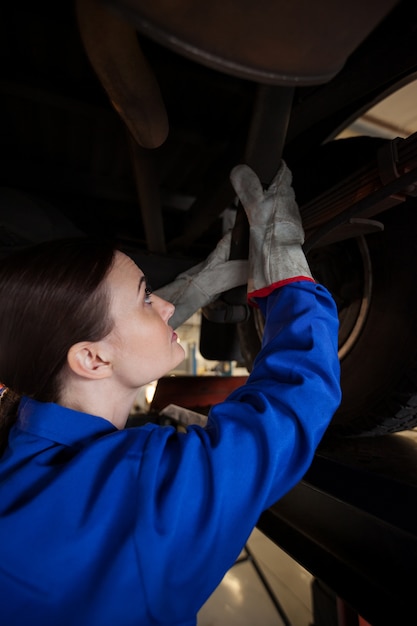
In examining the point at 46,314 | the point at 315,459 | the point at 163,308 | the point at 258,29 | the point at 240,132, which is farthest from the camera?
the point at 240,132

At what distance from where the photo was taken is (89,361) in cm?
52

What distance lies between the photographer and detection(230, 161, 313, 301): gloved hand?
2.18 ft

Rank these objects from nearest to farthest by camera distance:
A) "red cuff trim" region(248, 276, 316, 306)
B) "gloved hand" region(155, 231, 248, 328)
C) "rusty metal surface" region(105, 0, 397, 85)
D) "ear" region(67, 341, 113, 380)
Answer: "rusty metal surface" region(105, 0, 397, 85) < "ear" region(67, 341, 113, 380) < "red cuff trim" region(248, 276, 316, 306) < "gloved hand" region(155, 231, 248, 328)

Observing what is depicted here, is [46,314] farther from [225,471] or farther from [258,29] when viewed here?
[258,29]

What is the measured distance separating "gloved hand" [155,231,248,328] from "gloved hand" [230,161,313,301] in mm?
108

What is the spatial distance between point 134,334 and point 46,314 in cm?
13

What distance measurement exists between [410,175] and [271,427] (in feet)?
1.56

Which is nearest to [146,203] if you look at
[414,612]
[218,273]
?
[218,273]

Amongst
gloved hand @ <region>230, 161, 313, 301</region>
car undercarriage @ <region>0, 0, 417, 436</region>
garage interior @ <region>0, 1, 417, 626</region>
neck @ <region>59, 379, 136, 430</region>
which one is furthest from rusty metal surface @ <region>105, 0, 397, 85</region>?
garage interior @ <region>0, 1, 417, 626</region>

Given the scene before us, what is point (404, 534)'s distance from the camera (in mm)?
615

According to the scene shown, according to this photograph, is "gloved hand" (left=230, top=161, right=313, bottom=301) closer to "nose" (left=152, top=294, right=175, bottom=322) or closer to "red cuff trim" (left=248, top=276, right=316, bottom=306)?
"red cuff trim" (left=248, top=276, right=316, bottom=306)

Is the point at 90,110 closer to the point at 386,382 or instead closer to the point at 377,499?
the point at 386,382

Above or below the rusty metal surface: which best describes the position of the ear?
below

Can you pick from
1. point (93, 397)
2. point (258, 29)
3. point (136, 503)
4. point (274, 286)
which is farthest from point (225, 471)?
point (258, 29)
